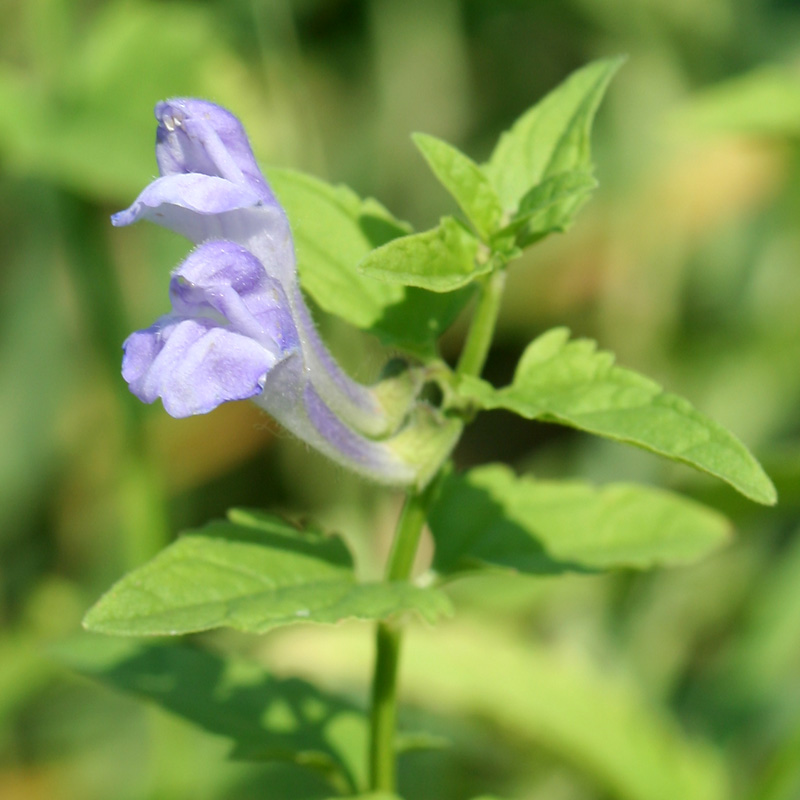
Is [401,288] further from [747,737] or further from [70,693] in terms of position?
[70,693]

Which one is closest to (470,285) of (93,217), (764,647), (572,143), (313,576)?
(572,143)

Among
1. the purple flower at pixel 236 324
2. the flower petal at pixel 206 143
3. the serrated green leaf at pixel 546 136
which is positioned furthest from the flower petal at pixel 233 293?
the serrated green leaf at pixel 546 136

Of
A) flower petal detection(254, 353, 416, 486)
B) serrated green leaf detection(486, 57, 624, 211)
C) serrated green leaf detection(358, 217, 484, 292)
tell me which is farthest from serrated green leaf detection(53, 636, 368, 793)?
serrated green leaf detection(486, 57, 624, 211)

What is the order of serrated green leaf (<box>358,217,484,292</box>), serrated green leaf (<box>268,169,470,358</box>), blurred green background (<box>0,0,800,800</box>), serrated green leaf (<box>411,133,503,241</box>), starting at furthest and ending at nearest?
blurred green background (<box>0,0,800,800</box>) → serrated green leaf (<box>268,169,470,358</box>) → serrated green leaf (<box>411,133,503,241</box>) → serrated green leaf (<box>358,217,484,292</box>)

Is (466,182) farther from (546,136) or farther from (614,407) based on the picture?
(614,407)

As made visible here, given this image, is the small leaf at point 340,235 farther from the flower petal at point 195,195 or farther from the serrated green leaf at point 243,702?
the serrated green leaf at point 243,702

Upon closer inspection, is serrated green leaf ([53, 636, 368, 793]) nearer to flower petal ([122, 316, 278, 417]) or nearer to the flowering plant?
the flowering plant
